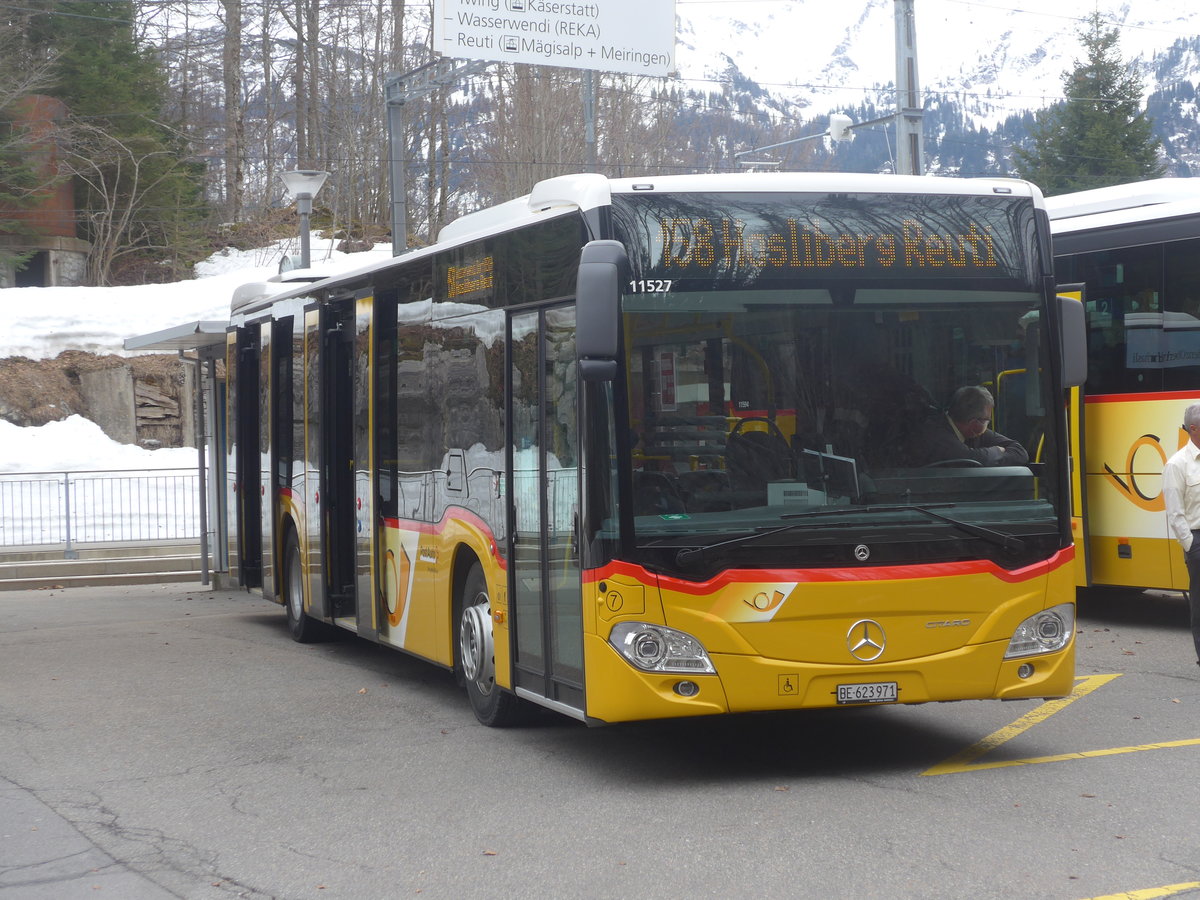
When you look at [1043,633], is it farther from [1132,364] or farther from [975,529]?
[1132,364]

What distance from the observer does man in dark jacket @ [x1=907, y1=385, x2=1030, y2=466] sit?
740 cm

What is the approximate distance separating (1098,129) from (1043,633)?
39424 mm

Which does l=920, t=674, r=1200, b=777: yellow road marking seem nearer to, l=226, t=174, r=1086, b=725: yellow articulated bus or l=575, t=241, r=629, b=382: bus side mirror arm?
l=226, t=174, r=1086, b=725: yellow articulated bus

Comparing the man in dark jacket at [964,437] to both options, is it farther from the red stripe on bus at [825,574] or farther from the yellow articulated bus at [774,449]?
the red stripe on bus at [825,574]

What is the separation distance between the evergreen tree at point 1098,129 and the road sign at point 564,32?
25039mm

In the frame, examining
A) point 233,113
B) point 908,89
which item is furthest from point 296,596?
point 233,113

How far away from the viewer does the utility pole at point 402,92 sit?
64.1 ft

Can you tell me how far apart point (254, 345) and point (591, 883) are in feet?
32.6

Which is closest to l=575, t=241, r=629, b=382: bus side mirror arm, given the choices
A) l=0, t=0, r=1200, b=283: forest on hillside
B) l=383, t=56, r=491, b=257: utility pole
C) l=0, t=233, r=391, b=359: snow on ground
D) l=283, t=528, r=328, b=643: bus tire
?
l=283, t=528, r=328, b=643: bus tire

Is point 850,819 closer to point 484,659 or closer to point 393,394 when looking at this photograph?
point 484,659

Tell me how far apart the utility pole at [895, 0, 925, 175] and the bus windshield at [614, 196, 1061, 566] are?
45.2 feet

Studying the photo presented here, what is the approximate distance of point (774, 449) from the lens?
23.5 feet

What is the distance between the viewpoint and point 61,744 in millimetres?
8992

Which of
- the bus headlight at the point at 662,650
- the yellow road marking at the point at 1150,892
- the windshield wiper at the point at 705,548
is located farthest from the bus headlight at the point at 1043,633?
the yellow road marking at the point at 1150,892
